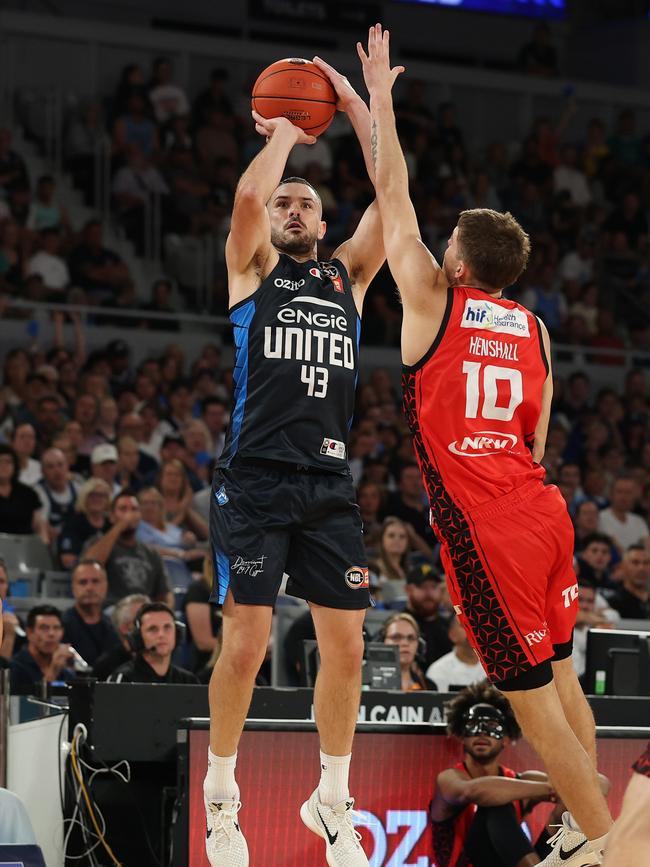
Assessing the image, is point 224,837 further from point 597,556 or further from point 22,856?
point 597,556

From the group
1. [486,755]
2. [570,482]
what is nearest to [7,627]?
[486,755]

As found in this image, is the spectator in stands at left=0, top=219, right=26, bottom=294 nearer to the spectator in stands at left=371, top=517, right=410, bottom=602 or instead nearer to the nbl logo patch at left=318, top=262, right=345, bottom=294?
the spectator in stands at left=371, top=517, right=410, bottom=602

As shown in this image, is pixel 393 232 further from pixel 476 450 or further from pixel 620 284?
pixel 620 284

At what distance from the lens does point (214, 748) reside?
615 centimetres

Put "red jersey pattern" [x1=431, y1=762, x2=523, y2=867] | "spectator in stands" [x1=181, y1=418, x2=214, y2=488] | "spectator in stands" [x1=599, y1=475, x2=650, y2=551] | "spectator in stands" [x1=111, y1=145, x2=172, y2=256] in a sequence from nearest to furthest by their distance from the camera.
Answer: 1. "red jersey pattern" [x1=431, y1=762, x2=523, y2=867]
2. "spectator in stands" [x1=181, y1=418, x2=214, y2=488]
3. "spectator in stands" [x1=599, y1=475, x2=650, y2=551]
4. "spectator in stands" [x1=111, y1=145, x2=172, y2=256]

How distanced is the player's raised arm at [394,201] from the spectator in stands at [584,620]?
641 centimetres

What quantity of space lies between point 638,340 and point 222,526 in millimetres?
16293

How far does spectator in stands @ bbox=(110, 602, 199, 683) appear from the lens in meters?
9.54

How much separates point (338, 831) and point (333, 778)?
0.22 metres

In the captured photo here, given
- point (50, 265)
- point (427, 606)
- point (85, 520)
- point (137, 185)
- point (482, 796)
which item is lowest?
point (482, 796)

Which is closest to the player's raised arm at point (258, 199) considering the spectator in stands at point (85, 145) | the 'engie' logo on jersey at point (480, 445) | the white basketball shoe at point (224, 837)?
the 'engie' logo on jersey at point (480, 445)

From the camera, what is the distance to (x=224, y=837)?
6055 mm

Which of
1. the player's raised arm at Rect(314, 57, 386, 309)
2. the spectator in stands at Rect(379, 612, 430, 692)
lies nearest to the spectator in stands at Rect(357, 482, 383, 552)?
the spectator in stands at Rect(379, 612, 430, 692)

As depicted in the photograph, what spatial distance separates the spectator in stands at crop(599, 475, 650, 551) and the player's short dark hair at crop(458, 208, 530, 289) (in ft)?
33.4
